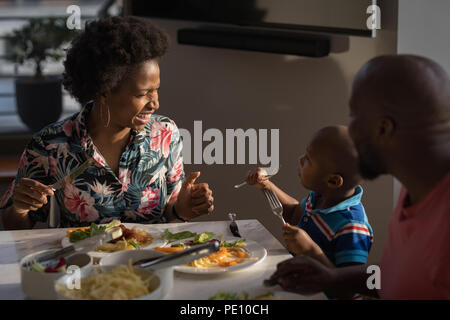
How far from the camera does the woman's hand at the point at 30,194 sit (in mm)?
1922

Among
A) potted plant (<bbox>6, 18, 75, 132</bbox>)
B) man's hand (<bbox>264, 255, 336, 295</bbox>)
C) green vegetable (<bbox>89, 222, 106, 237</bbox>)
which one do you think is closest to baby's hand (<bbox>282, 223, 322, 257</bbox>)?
man's hand (<bbox>264, 255, 336, 295</bbox>)

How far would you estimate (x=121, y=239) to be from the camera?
1779 millimetres

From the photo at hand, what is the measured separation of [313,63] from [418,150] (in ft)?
6.12

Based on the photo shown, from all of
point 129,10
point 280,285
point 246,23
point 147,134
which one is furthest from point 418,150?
point 129,10

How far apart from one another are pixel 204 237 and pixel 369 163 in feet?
2.04

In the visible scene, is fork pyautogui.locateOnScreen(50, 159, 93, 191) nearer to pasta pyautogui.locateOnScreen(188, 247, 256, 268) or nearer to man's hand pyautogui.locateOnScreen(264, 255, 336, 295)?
pasta pyautogui.locateOnScreen(188, 247, 256, 268)

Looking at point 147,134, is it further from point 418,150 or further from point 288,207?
point 418,150

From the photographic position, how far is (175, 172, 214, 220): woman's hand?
2184mm

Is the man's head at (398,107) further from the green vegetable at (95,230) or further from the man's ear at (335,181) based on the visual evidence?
the green vegetable at (95,230)

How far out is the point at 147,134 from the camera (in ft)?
7.54

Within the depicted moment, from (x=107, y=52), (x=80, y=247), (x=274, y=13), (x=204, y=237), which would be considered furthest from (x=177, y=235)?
(x=274, y=13)

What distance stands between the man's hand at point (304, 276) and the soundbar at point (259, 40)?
5.12 ft

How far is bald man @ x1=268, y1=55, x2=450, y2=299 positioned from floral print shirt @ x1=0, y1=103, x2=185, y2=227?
3.37 ft

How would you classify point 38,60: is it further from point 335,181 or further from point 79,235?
point 335,181
